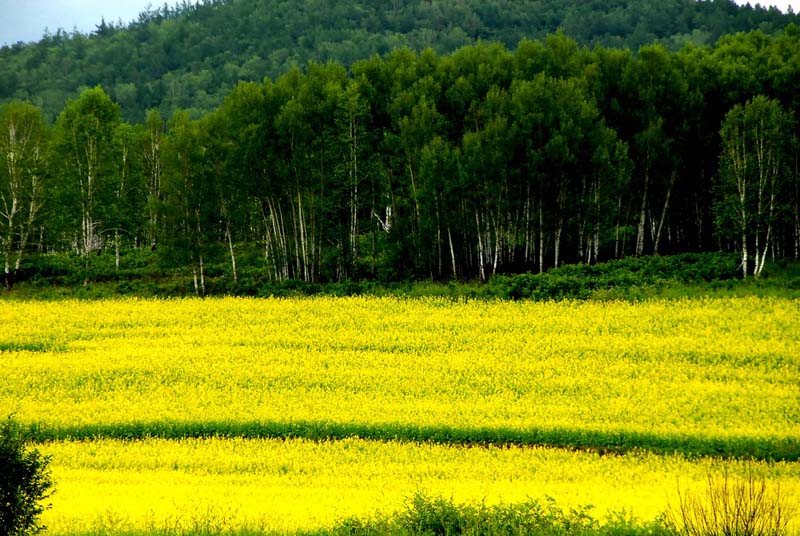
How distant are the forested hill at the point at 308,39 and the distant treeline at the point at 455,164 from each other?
3585 inches

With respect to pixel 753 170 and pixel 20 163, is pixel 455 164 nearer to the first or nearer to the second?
pixel 753 170

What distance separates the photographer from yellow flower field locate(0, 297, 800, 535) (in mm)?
20250

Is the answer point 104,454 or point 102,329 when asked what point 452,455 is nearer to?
point 104,454

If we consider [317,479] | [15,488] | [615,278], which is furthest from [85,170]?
[15,488]

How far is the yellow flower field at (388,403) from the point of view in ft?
66.4

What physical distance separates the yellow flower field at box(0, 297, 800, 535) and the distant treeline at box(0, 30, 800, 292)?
8560mm

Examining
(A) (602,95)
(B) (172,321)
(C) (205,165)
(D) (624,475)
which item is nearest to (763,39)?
(A) (602,95)

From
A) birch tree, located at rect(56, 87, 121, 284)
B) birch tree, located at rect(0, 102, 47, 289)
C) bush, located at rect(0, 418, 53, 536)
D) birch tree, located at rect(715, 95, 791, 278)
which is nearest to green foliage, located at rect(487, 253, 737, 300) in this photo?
birch tree, located at rect(715, 95, 791, 278)

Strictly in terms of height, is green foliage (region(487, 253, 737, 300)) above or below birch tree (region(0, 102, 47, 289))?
below

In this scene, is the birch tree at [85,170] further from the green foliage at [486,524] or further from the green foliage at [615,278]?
the green foliage at [486,524]

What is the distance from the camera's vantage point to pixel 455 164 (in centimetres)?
5056

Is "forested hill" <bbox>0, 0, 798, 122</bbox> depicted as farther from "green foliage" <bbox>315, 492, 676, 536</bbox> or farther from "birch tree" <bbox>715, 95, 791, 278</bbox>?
"green foliage" <bbox>315, 492, 676, 536</bbox>

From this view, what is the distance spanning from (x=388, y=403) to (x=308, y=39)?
167 meters

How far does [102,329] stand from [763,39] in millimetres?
56785
